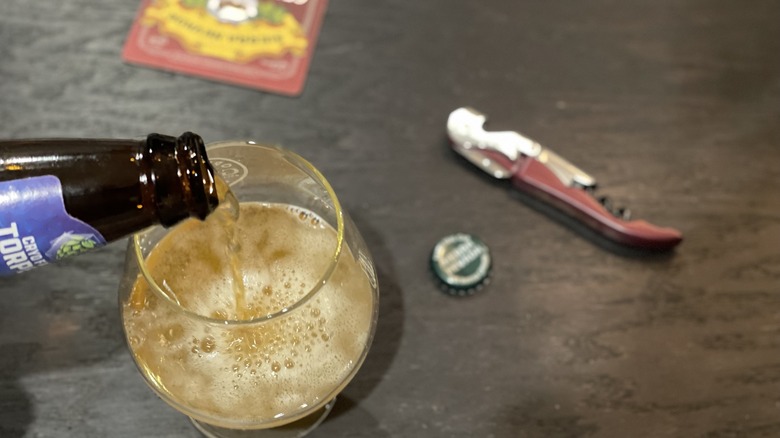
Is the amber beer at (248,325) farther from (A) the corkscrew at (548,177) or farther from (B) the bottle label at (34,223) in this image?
(A) the corkscrew at (548,177)

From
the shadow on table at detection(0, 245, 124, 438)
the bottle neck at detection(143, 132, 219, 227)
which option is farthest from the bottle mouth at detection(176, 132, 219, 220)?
the shadow on table at detection(0, 245, 124, 438)

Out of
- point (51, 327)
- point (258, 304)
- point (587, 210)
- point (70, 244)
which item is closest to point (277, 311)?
point (258, 304)

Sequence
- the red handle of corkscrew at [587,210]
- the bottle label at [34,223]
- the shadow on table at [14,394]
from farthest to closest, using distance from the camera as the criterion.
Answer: the red handle of corkscrew at [587,210] < the shadow on table at [14,394] < the bottle label at [34,223]

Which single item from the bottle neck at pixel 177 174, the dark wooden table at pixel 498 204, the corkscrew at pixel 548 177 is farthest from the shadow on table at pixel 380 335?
the bottle neck at pixel 177 174

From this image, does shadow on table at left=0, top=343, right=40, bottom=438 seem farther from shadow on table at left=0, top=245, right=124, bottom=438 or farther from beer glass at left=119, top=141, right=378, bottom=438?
beer glass at left=119, top=141, right=378, bottom=438

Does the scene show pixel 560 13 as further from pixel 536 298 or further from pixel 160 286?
pixel 160 286

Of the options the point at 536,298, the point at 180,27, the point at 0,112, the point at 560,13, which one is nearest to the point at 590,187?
the point at 536,298
